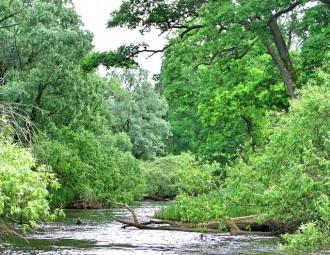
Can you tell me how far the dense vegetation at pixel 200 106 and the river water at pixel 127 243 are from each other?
109cm

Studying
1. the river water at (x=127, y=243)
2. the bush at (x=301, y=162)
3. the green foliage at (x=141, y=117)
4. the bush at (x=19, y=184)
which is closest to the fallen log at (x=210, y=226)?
the river water at (x=127, y=243)

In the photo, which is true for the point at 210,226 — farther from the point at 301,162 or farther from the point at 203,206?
the point at 301,162

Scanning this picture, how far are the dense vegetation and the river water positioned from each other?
1091mm

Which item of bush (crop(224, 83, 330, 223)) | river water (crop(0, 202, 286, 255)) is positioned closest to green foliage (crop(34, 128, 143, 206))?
river water (crop(0, 202, 286, 255))

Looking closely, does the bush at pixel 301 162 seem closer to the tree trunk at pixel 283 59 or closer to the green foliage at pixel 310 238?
the green foliage at pixel 310 238

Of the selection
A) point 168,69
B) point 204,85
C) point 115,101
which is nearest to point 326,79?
point 168,69

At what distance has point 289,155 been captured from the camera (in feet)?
55.1

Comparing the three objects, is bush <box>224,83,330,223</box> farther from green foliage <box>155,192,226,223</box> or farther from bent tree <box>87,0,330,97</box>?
bent tree <box>87,0,330,97</box>

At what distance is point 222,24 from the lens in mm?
25609

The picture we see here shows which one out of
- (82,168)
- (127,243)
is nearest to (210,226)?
(127,243)

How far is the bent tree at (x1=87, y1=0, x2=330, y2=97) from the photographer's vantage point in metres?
24.1

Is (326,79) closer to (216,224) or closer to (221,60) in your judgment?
(216,224)

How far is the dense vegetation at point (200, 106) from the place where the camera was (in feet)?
47.5

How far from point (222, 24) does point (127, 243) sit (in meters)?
9.59
